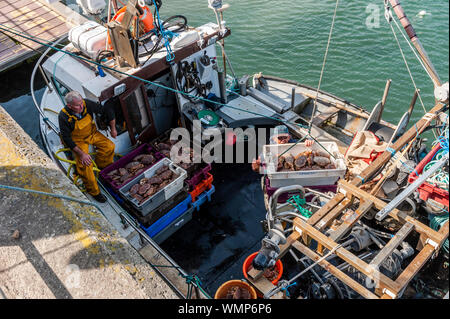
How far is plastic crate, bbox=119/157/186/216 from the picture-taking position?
223 inches

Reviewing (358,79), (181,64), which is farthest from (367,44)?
(181,64)

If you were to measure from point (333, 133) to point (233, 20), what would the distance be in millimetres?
10027

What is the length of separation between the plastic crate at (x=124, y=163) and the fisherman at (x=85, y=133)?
24 centimetres

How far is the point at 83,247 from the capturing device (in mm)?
3875

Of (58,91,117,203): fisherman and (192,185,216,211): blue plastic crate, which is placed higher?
(58,91,117,203): fisherman

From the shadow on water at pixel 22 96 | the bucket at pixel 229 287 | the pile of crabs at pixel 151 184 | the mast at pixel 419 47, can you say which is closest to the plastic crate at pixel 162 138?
the pile of crabs at pixel 151 184

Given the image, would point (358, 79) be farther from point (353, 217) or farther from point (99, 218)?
point (99, 218)

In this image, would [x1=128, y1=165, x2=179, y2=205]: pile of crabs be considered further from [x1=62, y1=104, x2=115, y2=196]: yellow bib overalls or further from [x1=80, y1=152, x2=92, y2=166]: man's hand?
[x1=80, y1=152, x2=92, y2=166]: man's hand

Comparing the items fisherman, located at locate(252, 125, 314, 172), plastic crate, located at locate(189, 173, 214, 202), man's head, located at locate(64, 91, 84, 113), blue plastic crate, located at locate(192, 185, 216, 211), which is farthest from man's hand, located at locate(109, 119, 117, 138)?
fisherman, located at locate(252, 125, 314, 172)

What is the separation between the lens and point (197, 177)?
21.3 feet

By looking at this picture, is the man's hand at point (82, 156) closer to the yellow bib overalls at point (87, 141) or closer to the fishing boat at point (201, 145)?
the yellow bib overalls at point (87, 141)

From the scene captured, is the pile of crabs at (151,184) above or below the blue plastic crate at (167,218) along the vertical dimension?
above

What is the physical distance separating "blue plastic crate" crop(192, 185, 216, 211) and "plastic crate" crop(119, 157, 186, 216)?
576 millimetres

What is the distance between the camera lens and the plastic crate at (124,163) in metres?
6.07
